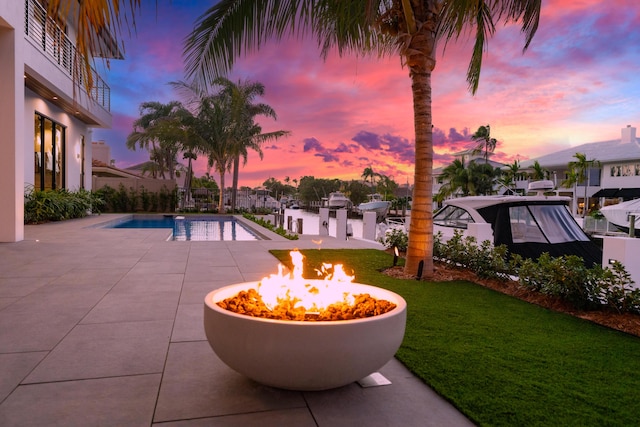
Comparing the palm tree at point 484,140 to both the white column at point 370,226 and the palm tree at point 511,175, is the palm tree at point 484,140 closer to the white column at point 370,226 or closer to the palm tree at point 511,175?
the palm tree at point 511,175

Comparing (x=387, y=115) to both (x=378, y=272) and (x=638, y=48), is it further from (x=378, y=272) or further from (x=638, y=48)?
(x=378, y=272)

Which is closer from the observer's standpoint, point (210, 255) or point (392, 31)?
point (392, 31)

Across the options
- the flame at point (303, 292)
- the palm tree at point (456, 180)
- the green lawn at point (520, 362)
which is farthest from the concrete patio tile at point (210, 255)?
the palm tree at point (456, 180)

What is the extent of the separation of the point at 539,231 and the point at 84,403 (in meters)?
7.30

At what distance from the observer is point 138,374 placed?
2918mm

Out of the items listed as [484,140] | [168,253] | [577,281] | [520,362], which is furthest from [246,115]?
[484,140]

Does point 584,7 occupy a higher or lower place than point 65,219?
higher

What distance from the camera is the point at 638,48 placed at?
46.6 feet

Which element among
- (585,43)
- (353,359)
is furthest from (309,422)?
(585,43)

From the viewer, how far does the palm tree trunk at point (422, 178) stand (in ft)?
21.7

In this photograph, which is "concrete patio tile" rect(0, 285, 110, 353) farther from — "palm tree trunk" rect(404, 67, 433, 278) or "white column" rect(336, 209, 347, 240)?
"white column" rect(336, 209, 347, 240)

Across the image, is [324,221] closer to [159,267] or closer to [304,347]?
[159,267]

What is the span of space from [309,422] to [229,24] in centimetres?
519

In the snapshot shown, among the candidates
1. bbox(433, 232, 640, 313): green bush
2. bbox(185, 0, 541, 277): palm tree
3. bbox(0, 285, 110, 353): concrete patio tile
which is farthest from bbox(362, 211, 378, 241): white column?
bbox(0, 285, 110, 353): concrete patio tile
